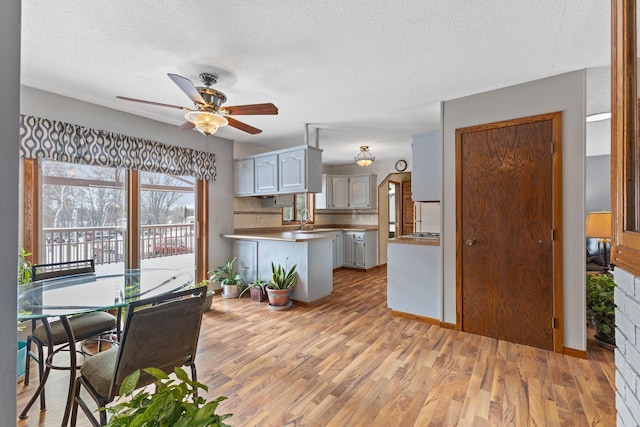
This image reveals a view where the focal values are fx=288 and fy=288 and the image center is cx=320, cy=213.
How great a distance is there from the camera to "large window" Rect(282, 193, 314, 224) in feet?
18.9

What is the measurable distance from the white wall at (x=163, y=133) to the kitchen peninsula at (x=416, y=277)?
253cm

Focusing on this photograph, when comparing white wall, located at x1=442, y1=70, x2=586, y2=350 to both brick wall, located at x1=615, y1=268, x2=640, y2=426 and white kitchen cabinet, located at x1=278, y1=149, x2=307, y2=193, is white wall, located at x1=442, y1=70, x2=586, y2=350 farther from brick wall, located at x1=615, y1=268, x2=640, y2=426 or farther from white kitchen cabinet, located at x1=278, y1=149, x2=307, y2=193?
white kitchen cabinet, located at x1=278, y1=149, x2=307, y2=193

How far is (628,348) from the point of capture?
0.95 meters

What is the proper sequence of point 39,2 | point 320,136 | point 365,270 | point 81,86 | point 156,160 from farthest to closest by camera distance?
point 365,270, point 320,136, point 156,160, point 81,86, point 39,2

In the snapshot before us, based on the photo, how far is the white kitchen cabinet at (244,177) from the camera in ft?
14.5

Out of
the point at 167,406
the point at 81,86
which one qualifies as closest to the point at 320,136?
the point at 81,86

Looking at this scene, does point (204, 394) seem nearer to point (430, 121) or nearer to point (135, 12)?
point (135, 12)

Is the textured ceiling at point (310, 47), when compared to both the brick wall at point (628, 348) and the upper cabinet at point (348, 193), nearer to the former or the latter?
the brick wall at point (628, 348)

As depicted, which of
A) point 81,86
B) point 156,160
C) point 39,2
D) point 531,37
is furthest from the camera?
point 156,160

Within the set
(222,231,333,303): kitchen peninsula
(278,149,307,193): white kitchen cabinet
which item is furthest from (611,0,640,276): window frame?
(278,149,307,193): white kitchen cabinet

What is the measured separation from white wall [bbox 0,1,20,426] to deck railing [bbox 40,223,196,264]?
9.86 feet

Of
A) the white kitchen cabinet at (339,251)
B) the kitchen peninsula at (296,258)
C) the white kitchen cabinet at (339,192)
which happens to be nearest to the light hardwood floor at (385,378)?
the kitchen peninsula at (296,258)

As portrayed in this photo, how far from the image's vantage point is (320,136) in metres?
4.38

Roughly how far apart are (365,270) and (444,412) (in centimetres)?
404
